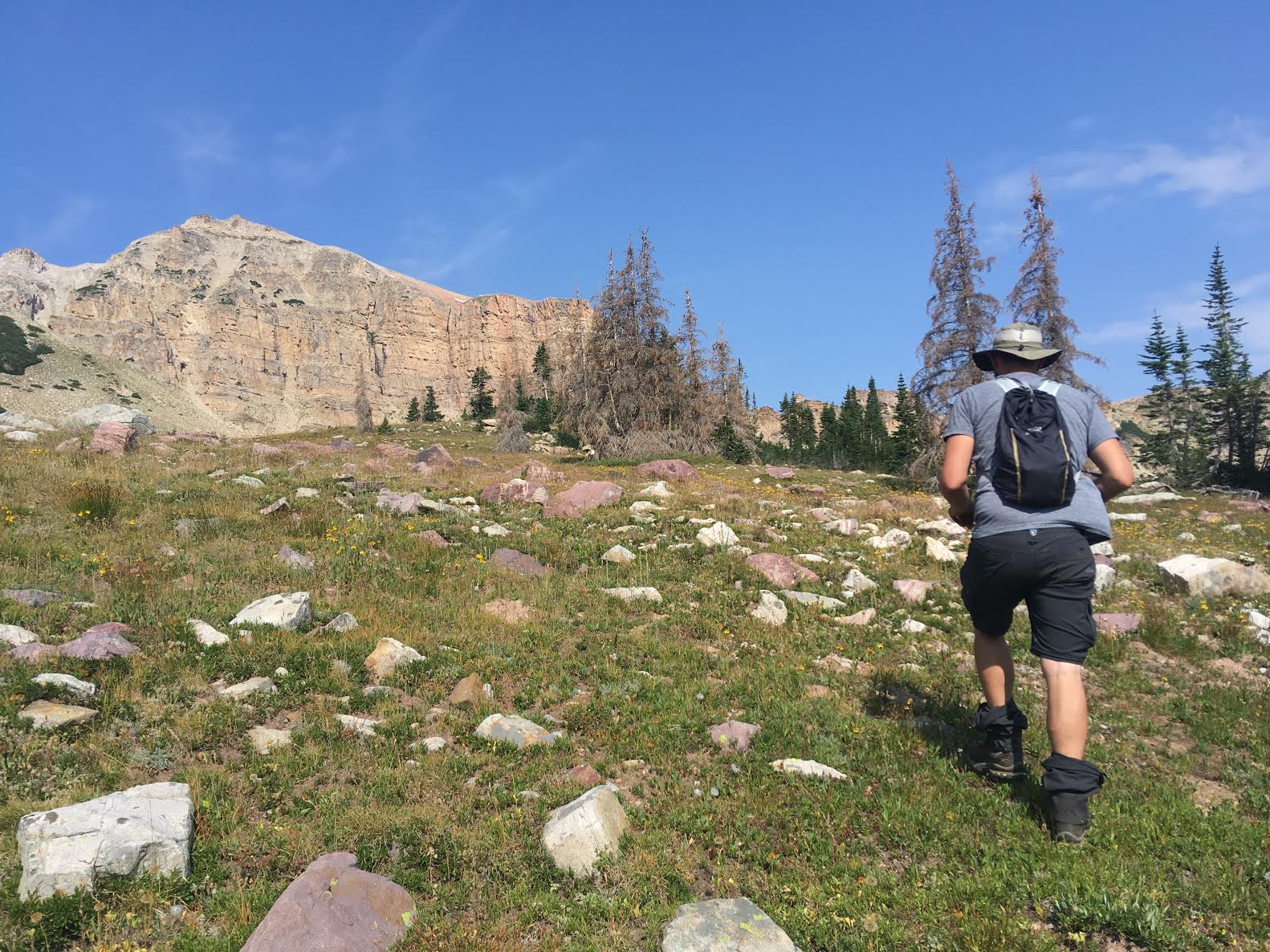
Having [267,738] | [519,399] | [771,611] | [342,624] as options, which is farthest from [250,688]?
[519,399]

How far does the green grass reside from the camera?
12.2 ft

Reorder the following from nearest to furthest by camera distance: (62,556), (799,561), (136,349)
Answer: (62,556) → (799,561) → (136,349)

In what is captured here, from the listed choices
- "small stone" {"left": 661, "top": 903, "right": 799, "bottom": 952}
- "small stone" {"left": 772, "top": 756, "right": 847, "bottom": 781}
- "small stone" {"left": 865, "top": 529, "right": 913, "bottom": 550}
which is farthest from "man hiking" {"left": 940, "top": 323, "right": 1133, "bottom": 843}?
"small stone" {"left": 865, "top": 529, "right": 913, "bottom": 550}

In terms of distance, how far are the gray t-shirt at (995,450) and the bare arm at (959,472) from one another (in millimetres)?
50

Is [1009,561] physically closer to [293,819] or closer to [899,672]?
[899,672]

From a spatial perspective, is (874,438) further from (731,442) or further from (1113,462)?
(1113,462)

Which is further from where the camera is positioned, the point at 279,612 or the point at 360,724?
the point at 279,612

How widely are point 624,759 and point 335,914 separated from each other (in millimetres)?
2498

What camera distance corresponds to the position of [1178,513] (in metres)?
21.1

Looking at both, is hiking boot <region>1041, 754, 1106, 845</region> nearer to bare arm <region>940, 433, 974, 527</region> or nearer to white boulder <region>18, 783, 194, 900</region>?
→ bare arm <region>940, 433, 974, 527</region>

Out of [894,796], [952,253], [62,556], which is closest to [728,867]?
[894,796]

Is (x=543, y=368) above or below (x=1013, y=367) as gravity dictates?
above

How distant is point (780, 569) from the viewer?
10.5 meters

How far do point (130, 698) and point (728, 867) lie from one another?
524cm
